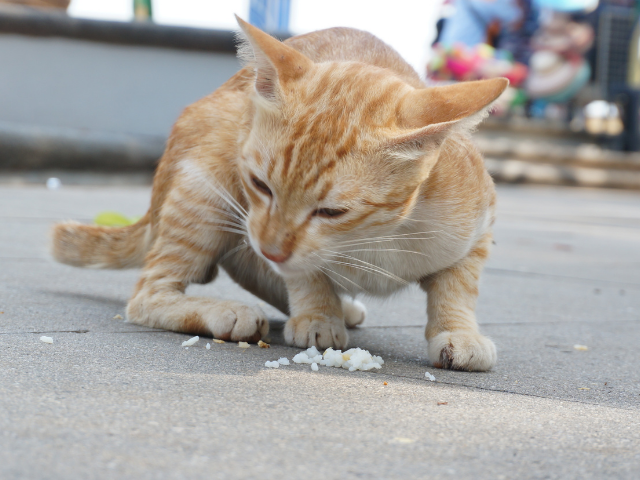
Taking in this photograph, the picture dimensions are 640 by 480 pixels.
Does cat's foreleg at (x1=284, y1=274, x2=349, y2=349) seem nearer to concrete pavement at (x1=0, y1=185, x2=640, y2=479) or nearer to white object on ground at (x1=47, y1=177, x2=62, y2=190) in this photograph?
concrete pavement at (x1=0, y1=185, x2=640, y2=479)

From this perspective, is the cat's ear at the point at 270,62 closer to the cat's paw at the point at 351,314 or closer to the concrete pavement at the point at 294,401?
the concrete pavement at the point at 294,401

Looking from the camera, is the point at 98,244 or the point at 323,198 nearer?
the point at 323,198

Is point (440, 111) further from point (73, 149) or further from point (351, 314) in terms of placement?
point (73, 149)

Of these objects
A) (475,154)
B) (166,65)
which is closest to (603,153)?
(166,65)

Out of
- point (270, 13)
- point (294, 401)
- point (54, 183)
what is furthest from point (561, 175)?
point (294, 401)

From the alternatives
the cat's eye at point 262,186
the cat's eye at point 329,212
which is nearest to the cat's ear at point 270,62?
the cat's eye at point 262,186

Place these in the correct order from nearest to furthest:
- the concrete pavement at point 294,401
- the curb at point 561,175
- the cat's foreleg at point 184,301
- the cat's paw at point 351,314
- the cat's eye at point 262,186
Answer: the concrete pavement at point 294,401 < the cat's eye at point 262,186 < the cat's foreleg at point 184,301 < the cat's paw at point 351,314 < the curb at point 561,175
